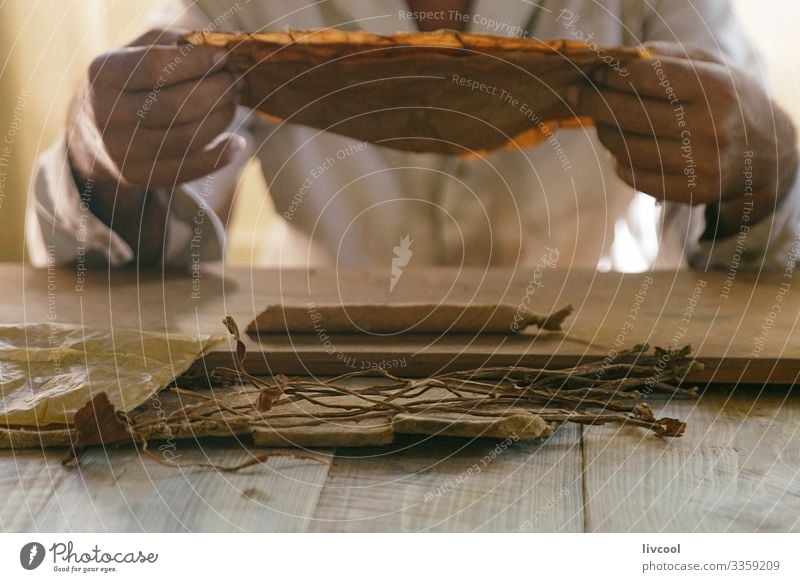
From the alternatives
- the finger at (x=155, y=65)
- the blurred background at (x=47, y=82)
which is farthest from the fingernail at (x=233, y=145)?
the blurred background at (x=47, y=82)

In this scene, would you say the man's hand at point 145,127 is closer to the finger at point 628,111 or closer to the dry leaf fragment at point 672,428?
the finger at point 628,111

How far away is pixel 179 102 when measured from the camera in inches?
28.1

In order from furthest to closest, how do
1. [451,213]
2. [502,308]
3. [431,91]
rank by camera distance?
[451,213] < [431,91] < [502,308]

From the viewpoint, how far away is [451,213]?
0.92 meters

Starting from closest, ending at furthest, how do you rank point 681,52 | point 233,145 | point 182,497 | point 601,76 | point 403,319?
1. point 182,497
2. point 403,319
3. point 601,76
4. point 681,52
5. point 233,145

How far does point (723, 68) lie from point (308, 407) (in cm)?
46

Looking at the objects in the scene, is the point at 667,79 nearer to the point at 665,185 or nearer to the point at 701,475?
the point at 665,185

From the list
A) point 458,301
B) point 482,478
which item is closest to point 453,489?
point 482,478

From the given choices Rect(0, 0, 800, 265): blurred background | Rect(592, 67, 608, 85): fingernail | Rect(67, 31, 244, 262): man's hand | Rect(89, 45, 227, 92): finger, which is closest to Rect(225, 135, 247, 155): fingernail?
Rect(67, 31, 244, 262): man's hand

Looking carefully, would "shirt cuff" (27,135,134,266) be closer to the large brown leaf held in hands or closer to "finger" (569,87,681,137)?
the large brown leaf held in hands

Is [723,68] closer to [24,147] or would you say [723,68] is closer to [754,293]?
[754,293]

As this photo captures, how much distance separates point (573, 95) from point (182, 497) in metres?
0.40
